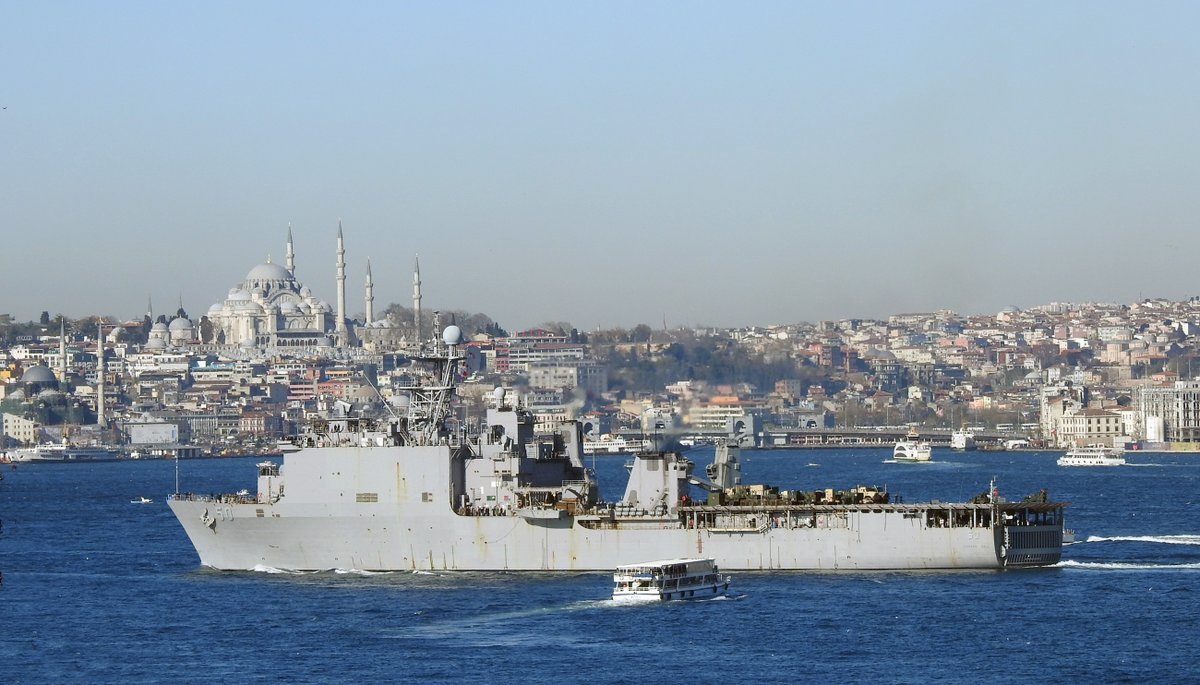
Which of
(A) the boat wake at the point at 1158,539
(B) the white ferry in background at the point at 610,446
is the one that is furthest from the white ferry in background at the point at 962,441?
(A) the boat wake at the point at 1158,539

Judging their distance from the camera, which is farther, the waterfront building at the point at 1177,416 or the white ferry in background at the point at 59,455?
the white ferry in background at the point at 59,455

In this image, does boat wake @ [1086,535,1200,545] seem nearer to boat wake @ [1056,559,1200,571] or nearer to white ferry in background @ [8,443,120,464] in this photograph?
boat wake @ [1056,559,1200,571]

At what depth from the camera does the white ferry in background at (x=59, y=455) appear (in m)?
158

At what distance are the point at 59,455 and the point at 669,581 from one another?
126672 mm

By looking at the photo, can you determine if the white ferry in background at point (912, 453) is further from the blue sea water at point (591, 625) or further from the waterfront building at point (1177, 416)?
the blue sea water at point (591, 625)

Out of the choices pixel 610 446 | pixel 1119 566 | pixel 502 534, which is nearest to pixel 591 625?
pixel 502 534

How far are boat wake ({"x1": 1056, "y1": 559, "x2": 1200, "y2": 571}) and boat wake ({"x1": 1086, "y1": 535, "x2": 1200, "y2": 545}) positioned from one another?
5.84 meters

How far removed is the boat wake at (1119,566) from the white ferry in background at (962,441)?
313 feet

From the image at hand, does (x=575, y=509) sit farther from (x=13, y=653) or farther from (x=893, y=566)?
(x=13, y=653)

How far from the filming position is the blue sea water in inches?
1316

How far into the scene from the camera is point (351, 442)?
44.9 m

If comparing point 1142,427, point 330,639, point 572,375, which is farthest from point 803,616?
point 1142,427

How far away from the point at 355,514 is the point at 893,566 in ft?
35.9

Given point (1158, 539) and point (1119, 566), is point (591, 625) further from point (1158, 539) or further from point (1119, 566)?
point (1158, 539)
